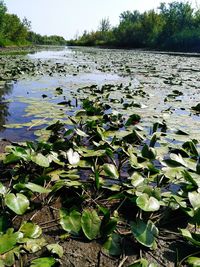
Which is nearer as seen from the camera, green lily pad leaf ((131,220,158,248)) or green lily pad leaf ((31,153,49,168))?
green lily pad leaf ((131,220,158,248))

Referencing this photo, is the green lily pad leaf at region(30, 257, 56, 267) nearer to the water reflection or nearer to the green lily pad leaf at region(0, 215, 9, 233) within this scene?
the green lily pad leaf at region(0, 215, 9, 233)

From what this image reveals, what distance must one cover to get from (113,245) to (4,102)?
3.61 m

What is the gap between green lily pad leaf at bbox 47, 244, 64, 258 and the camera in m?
1.15

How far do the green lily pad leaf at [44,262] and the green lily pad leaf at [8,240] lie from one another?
111 millimetres

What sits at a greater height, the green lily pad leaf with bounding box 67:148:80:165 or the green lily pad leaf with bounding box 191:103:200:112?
the green lily pad leaf with bounding box 67:148:80:165

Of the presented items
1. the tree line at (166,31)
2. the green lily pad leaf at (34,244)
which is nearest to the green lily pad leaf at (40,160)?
the green lily pad leaf at (34,244)

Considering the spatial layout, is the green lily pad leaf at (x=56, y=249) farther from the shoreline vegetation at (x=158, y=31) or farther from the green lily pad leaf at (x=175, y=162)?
the shoreline vegetation at (x=158, y=31)

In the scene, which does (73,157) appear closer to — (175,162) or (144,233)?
(175,162)

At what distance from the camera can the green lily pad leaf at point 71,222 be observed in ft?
4.22

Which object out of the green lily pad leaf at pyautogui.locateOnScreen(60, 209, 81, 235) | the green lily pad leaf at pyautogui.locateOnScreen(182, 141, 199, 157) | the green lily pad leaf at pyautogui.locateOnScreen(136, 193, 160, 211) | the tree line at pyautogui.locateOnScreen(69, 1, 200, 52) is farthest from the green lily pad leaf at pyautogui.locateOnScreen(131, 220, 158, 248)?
the tree line at pyautogui.locateOnScreen(69, 1, 200, 52)

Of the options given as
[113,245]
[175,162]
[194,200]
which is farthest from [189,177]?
[113,245]

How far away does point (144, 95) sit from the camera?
16.8ft

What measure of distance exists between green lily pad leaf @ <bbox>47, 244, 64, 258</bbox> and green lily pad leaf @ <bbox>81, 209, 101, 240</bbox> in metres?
0.13

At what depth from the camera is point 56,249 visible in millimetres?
1163
